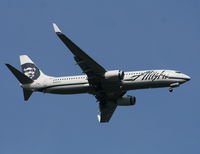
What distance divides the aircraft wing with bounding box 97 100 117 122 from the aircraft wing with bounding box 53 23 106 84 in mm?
8494

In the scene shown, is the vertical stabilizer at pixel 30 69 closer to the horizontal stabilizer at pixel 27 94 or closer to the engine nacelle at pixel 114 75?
the horizontal stabilizer at pixel 27 94

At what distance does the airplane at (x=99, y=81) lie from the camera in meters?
84.7

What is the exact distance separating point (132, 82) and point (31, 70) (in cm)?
1880

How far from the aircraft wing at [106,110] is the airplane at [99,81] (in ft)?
1.95

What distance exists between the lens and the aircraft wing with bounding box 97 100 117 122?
9406 centimetres

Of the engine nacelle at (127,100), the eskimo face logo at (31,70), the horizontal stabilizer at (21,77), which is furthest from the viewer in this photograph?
the eskimo face logo at (31,70)

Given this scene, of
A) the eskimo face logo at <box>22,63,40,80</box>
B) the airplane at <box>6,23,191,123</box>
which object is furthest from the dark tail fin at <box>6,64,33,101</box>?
the eskimo face logo at <box>22,63,40,80</box>

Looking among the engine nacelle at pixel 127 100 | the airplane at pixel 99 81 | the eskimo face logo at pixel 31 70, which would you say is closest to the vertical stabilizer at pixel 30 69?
the eskimo face logo at pixel 31 70

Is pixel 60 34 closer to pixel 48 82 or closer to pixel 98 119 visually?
pixel 48 82

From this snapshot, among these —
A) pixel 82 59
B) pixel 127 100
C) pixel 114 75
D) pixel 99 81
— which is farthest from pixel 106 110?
pixel 82 59

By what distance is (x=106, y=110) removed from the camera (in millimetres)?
95438

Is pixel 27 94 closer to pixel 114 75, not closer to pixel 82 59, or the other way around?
pixel 82 59

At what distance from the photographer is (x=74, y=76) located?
8906 centimetres

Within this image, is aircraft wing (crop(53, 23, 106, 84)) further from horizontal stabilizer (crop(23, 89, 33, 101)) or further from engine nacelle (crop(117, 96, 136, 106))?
horizontal stabilizer (crop(23, 89, 33, 101))
